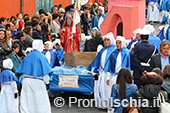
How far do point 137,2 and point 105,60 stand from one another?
552 centimetres

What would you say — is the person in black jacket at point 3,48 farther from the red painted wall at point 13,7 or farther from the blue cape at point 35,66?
Answer: the red painted wall at point 13,7

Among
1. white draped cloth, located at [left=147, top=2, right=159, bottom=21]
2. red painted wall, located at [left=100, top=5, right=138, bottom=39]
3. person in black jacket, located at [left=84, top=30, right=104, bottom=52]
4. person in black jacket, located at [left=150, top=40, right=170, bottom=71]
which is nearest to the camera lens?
person in black jacket, located at [left=150, top=40, right=170, bottom=71]

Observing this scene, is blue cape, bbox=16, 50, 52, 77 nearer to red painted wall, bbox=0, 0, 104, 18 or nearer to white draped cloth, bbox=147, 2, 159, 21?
red painted wall, bbox=0, 0, 104, 18

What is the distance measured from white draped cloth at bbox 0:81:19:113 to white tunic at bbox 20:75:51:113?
0.33 m

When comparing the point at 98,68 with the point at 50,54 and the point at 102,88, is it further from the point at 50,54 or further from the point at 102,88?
the point at 50,54

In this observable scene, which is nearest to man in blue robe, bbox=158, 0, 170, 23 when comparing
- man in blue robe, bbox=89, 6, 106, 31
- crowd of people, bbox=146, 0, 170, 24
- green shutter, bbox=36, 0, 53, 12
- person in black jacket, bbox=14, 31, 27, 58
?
crowd of people, bbox=146, 0, 170, 24

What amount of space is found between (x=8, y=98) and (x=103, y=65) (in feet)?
7.52

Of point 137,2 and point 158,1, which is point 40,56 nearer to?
point 137,2

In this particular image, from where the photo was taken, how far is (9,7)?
16.2 meters

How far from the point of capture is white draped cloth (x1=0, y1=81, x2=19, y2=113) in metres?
9.38

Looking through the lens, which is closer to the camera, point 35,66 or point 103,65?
point 35,66

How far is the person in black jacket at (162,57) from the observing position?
863 centimetres

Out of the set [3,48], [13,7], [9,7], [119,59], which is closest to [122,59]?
[119,59]

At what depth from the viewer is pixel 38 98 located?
9188 millimetres
